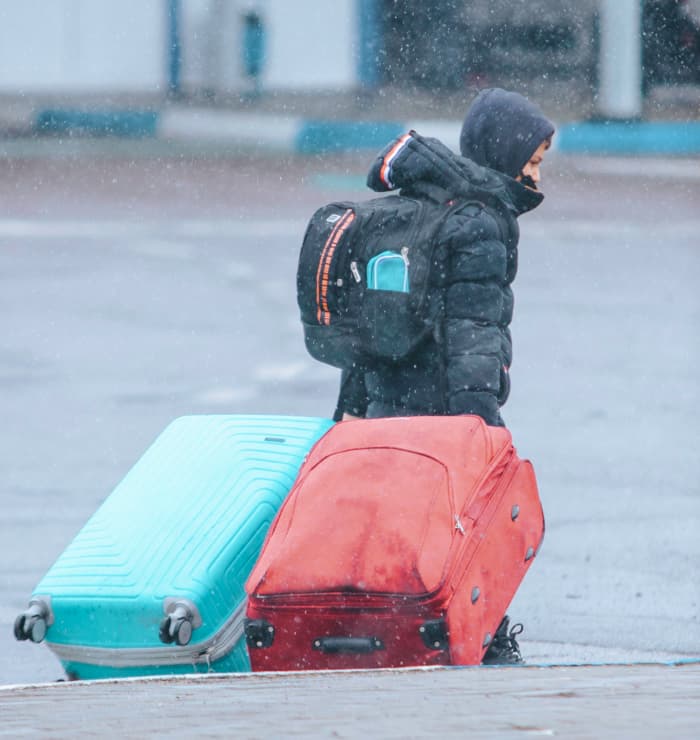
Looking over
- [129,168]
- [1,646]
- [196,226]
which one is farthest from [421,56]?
[1,646]

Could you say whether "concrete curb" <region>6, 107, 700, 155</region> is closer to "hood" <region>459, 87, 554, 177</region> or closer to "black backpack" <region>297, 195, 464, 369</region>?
"hood" <region>459, 87, 554, 177</region>

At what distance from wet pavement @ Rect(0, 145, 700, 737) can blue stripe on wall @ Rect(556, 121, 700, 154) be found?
58.9 inches

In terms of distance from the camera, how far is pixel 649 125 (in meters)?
18.4

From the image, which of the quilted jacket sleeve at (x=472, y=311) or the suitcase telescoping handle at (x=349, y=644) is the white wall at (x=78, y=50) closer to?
the quilted jacket sleeve at (x=472, y=311)

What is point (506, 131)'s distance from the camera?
13.4 feet

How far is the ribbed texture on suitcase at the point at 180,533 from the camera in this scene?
3.56m

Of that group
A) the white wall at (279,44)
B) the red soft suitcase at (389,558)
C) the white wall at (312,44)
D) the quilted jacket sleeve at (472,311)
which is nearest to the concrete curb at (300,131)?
the white wall at (279,44)

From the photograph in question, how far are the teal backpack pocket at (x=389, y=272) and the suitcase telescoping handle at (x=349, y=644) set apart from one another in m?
0.92

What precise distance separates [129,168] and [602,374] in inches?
387

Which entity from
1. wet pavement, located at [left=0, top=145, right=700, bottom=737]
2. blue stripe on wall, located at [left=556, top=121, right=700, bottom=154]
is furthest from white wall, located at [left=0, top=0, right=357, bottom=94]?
wet pavement, located at [left=0, top=145, right=700, bottom=737]

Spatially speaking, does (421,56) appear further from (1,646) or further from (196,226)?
(1,646)

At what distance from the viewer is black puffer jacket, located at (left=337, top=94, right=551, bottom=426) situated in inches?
154

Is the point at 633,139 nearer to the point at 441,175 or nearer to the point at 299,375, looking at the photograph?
the point at 299,375

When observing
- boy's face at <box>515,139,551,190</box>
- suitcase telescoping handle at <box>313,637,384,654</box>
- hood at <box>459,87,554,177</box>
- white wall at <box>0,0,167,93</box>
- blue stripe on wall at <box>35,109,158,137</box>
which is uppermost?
hood at <box>459,87,554,177</box>
